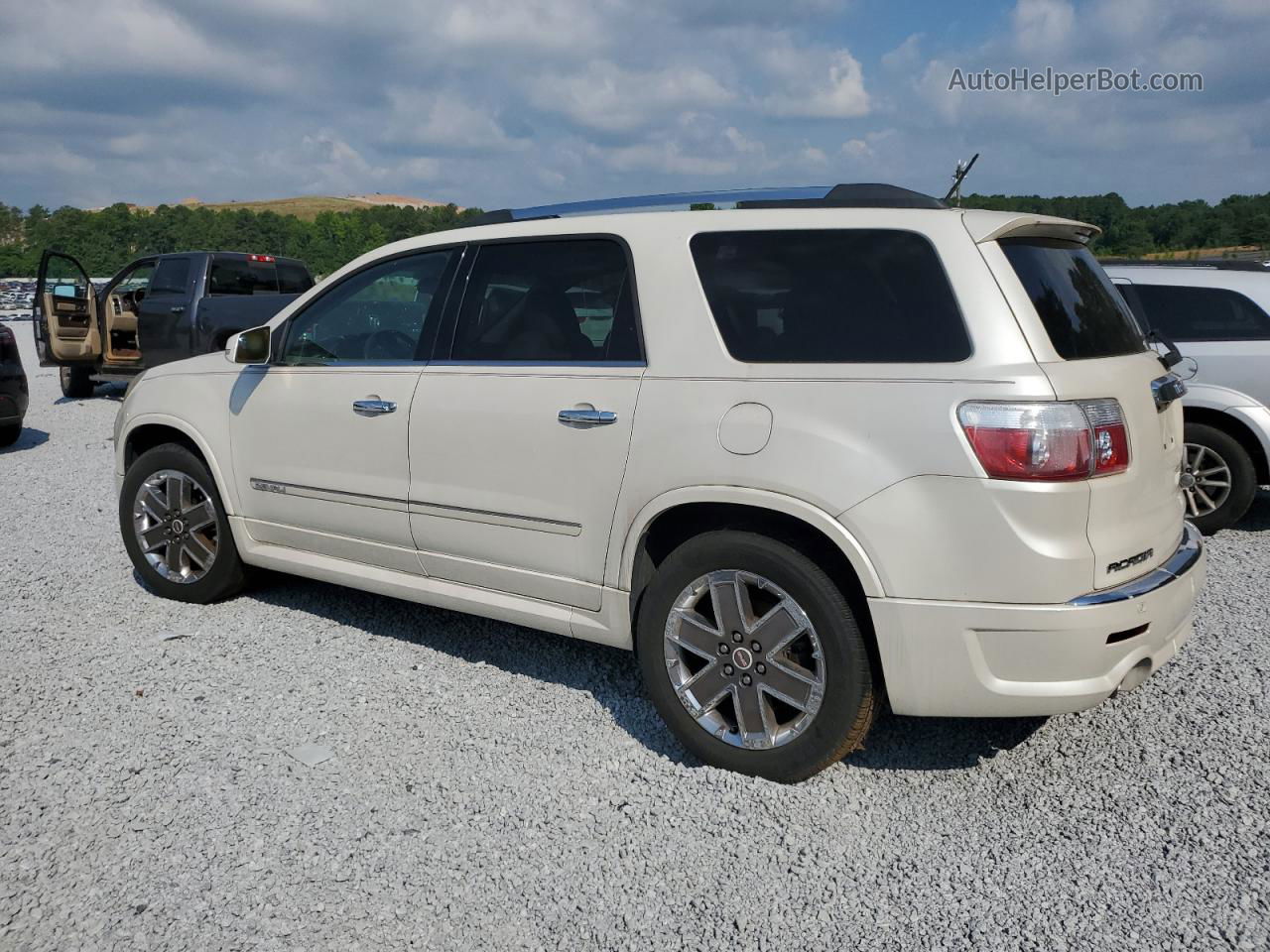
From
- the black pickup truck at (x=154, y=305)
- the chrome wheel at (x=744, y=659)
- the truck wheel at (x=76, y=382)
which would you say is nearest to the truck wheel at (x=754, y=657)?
the chrome wheel at (x=744, y=659)

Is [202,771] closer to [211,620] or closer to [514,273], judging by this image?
[211,620]

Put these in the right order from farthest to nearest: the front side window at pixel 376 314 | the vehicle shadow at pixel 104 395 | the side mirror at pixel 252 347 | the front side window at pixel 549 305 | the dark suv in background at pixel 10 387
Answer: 1. the vehicle shadow at pixel 104 395
2. the dark suv in background at pixel 10 387
3. the side mirror at pixel 252 347
4. the front side window at pixel 376 314
5. the front side window at pixel 549 305

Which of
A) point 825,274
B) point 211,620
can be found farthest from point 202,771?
point 825,274

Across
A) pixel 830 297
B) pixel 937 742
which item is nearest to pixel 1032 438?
pixel 830 297

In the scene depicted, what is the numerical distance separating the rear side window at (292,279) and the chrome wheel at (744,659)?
37.0 feet

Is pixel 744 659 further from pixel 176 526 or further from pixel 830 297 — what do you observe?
pixel 176 526

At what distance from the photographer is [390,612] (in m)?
5.08

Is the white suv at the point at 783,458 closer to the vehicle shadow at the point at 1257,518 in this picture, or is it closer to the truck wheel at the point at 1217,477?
the truck wheel at the point at 1217,477

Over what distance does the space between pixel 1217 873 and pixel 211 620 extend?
423 cm

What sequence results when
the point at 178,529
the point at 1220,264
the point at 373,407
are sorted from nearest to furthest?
the point at 373,407 → the point at 178,529 → the point at 1220,264

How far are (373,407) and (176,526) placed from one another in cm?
162

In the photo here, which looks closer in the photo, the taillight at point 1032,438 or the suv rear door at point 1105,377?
the taillight at point 1032,438

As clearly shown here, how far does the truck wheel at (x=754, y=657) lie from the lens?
10.1 ft

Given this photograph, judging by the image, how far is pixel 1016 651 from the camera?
2.89m
